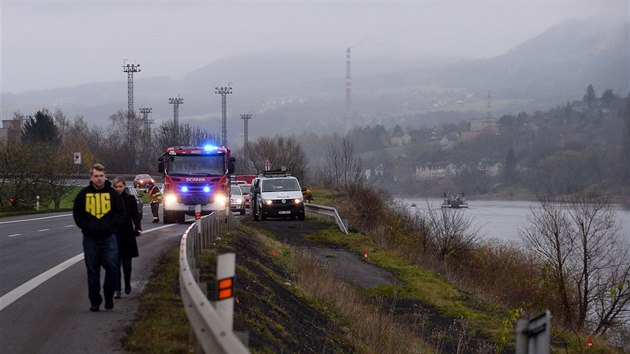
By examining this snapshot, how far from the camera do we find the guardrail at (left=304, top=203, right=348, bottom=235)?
3959 centimetres

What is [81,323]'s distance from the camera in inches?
389

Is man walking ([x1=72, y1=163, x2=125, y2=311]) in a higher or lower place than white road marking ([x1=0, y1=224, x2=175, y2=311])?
higher

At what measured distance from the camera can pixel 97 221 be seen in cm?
1042

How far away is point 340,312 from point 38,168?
29.7 meters

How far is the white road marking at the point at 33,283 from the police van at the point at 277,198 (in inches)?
912

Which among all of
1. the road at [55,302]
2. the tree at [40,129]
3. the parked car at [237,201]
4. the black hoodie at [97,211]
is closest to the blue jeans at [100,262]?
the black hoodie at [97,211]

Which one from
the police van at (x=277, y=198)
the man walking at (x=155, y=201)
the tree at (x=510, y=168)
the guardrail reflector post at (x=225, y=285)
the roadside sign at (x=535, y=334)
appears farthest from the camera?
the tree at (x=510, y=168)

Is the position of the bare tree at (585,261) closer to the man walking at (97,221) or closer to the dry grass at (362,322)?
the dry grass at (362,322)

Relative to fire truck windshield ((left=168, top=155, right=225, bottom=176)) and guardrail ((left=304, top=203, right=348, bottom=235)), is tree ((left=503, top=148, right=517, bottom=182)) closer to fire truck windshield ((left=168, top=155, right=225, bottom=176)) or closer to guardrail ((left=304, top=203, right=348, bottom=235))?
guardrail ((left=304, top=203, right=348, bottom=235))

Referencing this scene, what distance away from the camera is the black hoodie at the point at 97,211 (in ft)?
34.1

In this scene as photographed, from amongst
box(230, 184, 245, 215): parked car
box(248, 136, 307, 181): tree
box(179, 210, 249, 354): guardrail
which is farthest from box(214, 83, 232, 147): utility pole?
box(179, 210, 249, 354): guardrail

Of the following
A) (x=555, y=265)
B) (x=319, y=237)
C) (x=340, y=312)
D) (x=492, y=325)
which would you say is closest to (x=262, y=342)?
(x=340, y=312)

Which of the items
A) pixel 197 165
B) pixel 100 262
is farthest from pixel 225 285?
pixel 197 165

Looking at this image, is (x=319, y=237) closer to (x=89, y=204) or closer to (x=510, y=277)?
(x=510, y=277)
